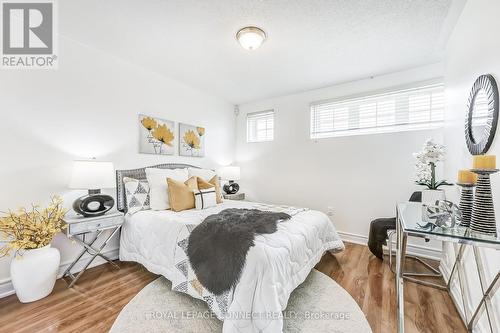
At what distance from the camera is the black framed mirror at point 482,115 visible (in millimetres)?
1383

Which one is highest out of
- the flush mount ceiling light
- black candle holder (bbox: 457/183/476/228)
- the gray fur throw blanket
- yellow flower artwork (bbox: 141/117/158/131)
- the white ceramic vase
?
the flush mount ceiling light

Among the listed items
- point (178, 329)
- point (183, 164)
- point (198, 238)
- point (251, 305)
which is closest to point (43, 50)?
point (183, 164)

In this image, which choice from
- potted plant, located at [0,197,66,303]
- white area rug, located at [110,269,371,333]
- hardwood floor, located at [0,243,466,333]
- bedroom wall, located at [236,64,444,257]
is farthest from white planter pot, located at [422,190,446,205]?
potted plant, located at [0,197,66,303]

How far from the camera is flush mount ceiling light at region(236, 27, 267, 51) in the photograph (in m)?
2.09

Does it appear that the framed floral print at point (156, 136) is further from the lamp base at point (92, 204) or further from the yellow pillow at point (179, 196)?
the lamp base at point (92, 204)

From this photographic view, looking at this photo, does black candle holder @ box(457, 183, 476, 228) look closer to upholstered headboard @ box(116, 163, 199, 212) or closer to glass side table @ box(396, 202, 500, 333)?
glass side table @ box(396, 202, 500, 333)

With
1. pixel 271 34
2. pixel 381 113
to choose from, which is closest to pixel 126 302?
pixel 271 34

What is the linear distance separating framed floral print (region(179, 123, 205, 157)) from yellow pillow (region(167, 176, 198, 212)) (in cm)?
101

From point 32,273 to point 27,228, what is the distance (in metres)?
0.38

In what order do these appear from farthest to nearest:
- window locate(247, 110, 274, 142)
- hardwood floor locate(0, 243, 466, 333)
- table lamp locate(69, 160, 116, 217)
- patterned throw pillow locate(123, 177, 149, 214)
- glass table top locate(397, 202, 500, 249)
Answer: window locate(247, 110, 274, 142) < patterned throw pillow locate(123, 177, 149, 214) < table lamp locate(69, 160, 116, 217) < hardwood floor locate(0, 243, 466, 333) < glass table top locate(397, 202, 500, 249)

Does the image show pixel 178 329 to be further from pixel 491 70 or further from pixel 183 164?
pixel 491 70

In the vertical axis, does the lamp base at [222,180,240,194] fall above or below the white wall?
below

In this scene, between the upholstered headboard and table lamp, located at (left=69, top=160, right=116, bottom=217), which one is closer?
table lamp, located at (left=69, top=160, right=116, bottom=217)

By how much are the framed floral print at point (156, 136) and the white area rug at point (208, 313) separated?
73.1 inches
